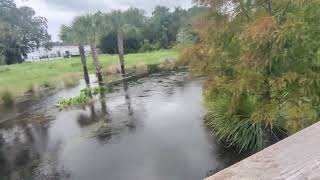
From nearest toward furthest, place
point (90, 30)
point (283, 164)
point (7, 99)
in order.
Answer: point (283, 164)
point (7, 99)
point (90, 30)

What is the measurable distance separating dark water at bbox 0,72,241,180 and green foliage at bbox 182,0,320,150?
284 cm

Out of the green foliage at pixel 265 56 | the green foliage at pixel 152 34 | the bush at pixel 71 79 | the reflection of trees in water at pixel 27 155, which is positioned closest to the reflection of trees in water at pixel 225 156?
the green foliage at pixel 265 56

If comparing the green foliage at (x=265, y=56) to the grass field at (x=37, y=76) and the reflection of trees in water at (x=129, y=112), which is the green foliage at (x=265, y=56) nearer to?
the reflection of trees in water at (x=129, y=112)

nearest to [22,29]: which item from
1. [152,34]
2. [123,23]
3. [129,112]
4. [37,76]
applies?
[152,34]

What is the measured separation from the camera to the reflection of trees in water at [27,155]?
40.1 ft

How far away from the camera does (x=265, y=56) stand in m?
8.28

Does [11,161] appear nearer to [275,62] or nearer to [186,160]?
[186,160]

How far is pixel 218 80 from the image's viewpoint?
9.41 metres

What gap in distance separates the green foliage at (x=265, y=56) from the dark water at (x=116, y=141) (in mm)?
2838

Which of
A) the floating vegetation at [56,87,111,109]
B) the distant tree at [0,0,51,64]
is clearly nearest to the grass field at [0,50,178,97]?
the floating vegetation at [56,87,111,109]

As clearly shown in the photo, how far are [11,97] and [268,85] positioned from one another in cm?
2411

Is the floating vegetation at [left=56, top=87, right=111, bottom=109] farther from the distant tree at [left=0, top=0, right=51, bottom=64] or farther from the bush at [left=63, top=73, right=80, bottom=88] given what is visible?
the distant tree at [left=0, top=0, right=51, bottom=64]

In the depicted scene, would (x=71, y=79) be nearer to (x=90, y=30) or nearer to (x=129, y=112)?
(x=90, y=30)

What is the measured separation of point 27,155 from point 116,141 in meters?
3.38
